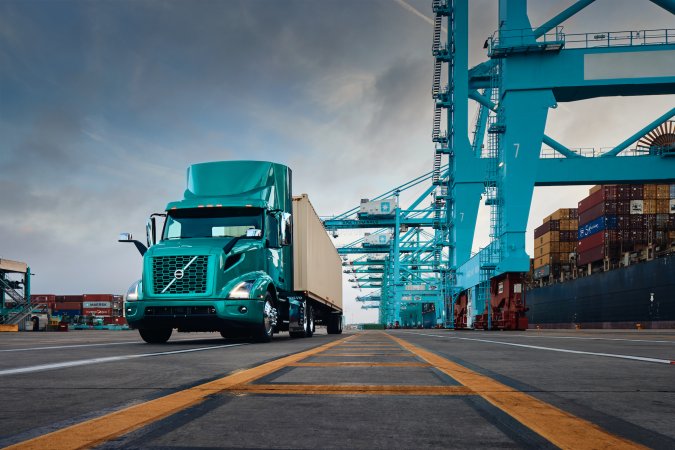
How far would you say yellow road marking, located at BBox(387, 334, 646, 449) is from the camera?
80.5 inches

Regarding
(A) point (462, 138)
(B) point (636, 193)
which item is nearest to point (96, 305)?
(A) point (462, 138)

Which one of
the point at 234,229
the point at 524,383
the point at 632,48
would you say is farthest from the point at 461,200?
the point at 524,383

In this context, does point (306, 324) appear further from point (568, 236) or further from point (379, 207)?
point (568, 236)

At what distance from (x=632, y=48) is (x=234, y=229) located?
20.0 m

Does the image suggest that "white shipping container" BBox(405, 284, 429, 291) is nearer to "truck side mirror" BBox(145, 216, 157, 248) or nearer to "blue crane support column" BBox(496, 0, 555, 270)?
"blue crane support column" BBox(496, 0, 555, 270)

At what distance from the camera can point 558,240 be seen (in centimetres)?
5325

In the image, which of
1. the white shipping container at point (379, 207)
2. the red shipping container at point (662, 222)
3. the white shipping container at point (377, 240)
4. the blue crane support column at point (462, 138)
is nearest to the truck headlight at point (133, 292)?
the blue crane support column at point (462, 138)

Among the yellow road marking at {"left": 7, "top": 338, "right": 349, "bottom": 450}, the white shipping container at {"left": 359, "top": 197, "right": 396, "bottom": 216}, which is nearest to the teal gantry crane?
the yellow road marking at {"left": 7, "top": 338, "right": 349, "bottom": 450}

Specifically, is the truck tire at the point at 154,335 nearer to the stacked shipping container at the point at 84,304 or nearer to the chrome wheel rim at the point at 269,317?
the chrome wheel rim at the point at 269,317

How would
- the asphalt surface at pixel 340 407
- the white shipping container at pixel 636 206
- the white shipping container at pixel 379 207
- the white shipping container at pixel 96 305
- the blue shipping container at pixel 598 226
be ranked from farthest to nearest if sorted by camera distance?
1. the white shipping container at pixel 96 305
2. the white shipping container at pixel 379 207
3. the blue shipping container at pixel 598 226
4. the white shipping container at pixel 636 206
5. the asphalt surface at pixel 340 407

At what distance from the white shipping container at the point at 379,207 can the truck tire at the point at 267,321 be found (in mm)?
44710

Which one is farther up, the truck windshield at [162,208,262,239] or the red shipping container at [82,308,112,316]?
the truck windshield at [162,208,262,239]

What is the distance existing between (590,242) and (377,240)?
2900 centimetres

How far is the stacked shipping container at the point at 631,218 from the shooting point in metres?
42.1
